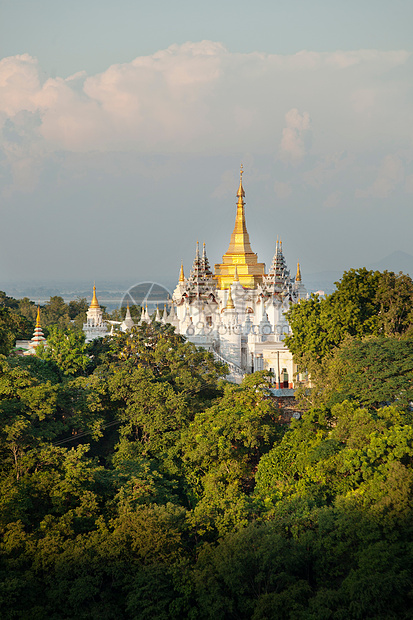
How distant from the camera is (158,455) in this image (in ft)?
105

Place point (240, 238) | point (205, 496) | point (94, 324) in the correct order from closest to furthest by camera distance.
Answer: point (205, 496), point (240, 238), point (94, 324)

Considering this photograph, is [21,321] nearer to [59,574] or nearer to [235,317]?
[235,317]

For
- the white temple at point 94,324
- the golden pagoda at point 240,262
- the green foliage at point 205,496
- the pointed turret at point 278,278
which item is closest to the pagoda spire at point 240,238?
the golden pagoda at point 240,262

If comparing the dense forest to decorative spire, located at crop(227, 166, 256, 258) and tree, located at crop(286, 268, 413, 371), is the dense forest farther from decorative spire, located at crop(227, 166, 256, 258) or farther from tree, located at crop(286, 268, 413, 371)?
decorative spire, located at crop(227, 166, 256, 258)

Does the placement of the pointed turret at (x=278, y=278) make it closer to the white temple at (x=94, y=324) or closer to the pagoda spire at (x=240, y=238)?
the pagoda spire at (x=240, y=238)

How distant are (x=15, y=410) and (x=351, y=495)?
12.5 metres

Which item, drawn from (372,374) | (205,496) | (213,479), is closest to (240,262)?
(372,374)

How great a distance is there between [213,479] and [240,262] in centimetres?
3002

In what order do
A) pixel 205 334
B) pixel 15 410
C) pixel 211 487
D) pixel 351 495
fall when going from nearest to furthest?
pixel 351 495
pixel 211 487
pixel 15 410
pixel 205 334

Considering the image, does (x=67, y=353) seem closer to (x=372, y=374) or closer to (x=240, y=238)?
(x=372, y=374)

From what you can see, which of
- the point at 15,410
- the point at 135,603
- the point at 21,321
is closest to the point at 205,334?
the point at 21,321

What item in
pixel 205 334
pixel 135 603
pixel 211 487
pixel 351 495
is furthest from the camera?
pixel 205 334

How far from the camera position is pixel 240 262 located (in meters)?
58.0

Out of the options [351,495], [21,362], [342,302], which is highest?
[342,302]
